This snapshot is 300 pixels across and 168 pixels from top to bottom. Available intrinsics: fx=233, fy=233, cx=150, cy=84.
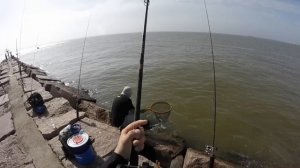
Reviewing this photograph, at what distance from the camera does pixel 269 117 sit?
933cm

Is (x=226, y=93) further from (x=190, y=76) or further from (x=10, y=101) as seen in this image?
(x=10, y=101)

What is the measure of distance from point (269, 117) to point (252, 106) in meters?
1.05

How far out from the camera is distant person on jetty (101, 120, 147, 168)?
1.92m

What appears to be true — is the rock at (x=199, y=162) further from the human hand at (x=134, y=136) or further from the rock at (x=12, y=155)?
the rock at (x=12, y=155)

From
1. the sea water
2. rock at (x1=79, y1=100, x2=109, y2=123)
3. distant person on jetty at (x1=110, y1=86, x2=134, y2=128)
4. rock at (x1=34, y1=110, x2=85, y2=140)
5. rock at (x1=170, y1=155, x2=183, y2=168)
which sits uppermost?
distant person on jetty at (x1=110, y1=86, x2=134, y2=128)

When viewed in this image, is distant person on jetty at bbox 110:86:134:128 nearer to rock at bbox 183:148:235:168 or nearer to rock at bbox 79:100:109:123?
rock at bbox 79:100:109:123

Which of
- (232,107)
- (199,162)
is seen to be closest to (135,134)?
(199,162)

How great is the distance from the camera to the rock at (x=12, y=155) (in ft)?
15.6

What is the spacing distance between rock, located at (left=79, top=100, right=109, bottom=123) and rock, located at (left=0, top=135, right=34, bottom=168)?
2.16 meters

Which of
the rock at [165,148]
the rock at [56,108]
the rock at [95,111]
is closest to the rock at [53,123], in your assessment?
the rock at [56,108]

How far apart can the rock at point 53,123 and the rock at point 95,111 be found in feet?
2.84

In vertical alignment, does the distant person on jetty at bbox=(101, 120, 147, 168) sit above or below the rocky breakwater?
above

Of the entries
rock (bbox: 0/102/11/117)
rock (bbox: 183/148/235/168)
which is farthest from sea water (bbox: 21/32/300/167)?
rock (bbox: 0/102/11/117)

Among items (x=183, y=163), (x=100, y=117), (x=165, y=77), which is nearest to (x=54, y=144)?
(x=100, y=117)
